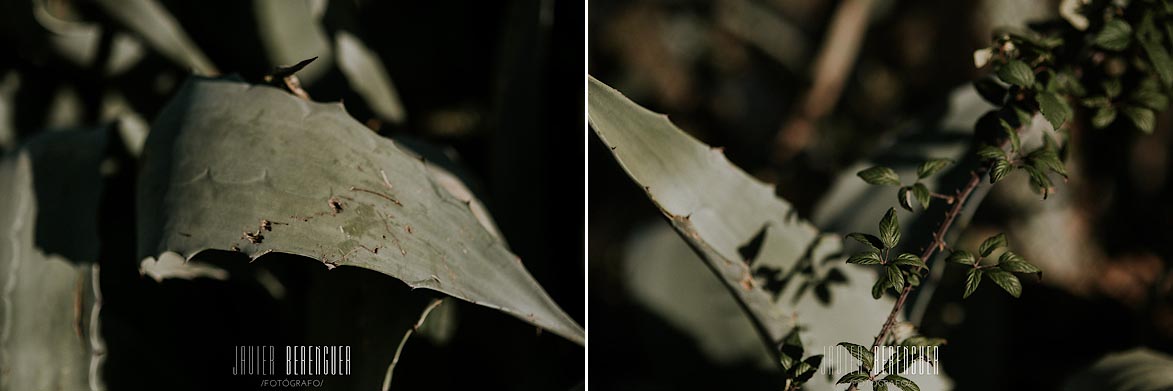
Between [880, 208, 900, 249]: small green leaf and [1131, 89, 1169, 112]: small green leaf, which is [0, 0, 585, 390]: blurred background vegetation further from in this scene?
[1131, 89, 1169, 112]: small green leaf

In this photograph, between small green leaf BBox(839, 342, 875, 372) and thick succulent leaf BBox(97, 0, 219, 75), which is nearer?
small green leaf BBox(839, 342, 875, 372)

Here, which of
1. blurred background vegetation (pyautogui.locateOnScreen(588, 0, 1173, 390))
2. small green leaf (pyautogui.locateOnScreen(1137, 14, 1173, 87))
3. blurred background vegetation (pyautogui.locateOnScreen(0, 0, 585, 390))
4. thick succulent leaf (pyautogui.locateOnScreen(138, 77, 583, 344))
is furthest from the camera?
blurred background vegetation (pyautogui.locateOnScreen(588, 0, 1173, 390))

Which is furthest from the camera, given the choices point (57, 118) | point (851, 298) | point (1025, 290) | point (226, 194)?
point (1025, 290)

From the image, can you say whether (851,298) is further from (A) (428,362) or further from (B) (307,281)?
(B) (307,281)

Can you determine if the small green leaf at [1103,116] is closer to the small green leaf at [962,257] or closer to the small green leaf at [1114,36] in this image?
the small green leaf at [1114,36]

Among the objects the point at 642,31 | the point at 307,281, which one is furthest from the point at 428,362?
the point at 642,31

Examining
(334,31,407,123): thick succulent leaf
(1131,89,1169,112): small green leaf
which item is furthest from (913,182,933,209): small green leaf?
(334,31,407,123): thick succulent leaf

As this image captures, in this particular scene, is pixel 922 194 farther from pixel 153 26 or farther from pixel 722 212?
pixel 153 26
